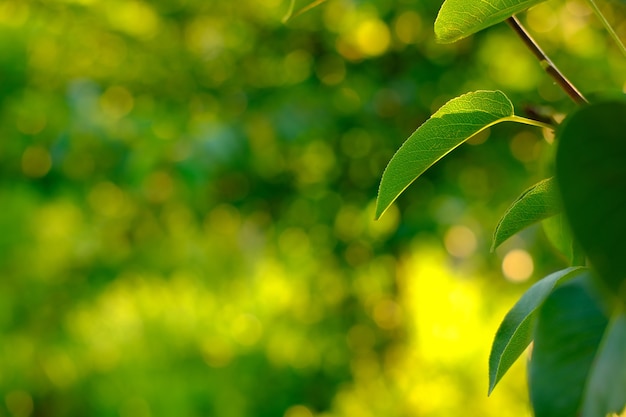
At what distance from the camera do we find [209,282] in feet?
4.52

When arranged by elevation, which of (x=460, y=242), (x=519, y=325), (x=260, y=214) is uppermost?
(x=519, y=325)

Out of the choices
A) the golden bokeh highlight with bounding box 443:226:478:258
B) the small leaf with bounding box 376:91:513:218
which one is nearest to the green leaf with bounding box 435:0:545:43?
the small leaf with bounding box 376:91:513:218

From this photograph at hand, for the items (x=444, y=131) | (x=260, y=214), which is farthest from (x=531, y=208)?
(x=260, y=214)

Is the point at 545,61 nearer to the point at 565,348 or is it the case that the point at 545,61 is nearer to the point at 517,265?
the point at 565,348

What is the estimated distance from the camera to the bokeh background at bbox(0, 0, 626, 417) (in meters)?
1.25

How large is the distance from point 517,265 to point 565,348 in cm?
133

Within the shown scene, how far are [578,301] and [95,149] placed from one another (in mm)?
1237

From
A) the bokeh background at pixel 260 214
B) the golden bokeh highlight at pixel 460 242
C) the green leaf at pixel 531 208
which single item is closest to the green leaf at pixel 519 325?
the green leaf at pixel 531 208

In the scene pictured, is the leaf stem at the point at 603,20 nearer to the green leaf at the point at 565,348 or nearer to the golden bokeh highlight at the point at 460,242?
the green leaf at the point at 565,348

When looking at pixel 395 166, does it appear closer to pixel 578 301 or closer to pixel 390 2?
pixel 578 301

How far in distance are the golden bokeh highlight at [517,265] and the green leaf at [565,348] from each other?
48.7 inches

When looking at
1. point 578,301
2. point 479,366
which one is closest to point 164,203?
point 479,366

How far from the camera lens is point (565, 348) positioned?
5.9 inches

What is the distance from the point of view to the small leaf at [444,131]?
0.23 metres
